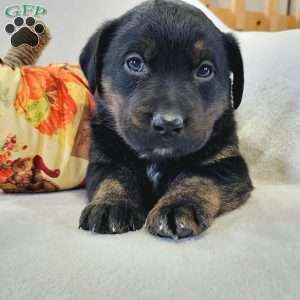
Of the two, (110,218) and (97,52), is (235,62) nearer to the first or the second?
(97,52)

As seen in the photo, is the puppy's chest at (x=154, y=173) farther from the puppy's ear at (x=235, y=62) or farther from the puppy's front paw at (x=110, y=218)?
the puppy's ear at (x=235, y=62)

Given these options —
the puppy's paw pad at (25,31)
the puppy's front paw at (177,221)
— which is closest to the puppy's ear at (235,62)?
the puppy's front paw at (177,221)

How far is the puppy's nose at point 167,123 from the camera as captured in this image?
4.71 feet

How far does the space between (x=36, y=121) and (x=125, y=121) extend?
0.62m

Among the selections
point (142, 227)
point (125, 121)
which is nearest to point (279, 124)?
point (125, 121)

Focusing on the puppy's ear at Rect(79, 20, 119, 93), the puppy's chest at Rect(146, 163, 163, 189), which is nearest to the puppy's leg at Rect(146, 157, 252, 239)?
the puppy's chest at Rect(146, 163, 163, 189)

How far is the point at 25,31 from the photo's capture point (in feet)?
9.09

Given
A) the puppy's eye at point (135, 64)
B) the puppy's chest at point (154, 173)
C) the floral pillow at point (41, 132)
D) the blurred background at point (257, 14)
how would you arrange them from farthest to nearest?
the blurred background at point (257, 14) → the floral pillow at point (41, 132) → the puppy's chest at point (154, 173) → the puppy's eye at point (135, 64)

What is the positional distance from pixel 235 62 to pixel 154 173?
574 millimetres

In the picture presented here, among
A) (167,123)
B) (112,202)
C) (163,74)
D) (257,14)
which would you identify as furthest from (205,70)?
(257,14)

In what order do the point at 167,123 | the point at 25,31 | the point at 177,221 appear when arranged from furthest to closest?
the point at 25,31 → the point at 167,123 → the point at 177,221

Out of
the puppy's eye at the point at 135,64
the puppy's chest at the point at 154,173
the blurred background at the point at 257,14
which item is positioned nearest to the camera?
the puppy's eye at the point at 135,64

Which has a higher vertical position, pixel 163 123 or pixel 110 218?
pixel 163 123

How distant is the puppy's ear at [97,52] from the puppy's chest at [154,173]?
402mm
